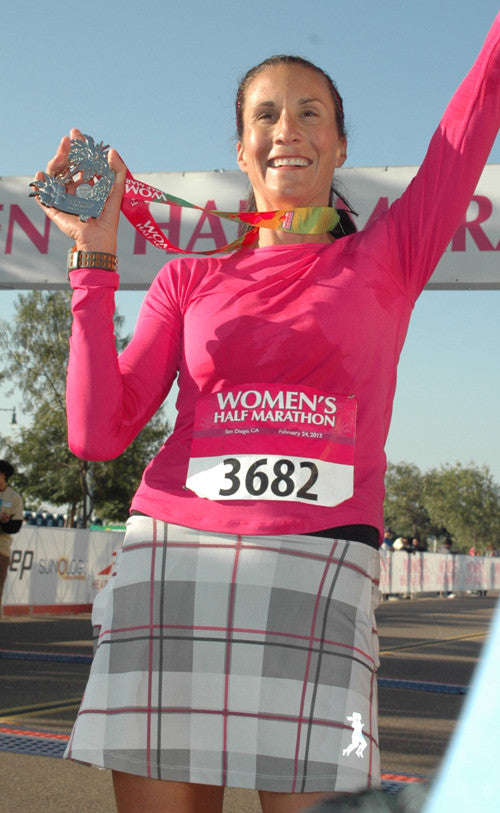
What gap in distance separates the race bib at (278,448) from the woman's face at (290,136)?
0.45m

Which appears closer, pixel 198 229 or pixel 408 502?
pixel 198 229

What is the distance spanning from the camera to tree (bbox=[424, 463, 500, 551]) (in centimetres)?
7788

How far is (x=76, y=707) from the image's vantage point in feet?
18.2

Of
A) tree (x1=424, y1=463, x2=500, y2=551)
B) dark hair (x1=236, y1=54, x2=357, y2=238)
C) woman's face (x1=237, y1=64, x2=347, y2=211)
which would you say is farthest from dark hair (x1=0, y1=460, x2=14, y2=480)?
tree (x1=424, y1=463, x2=500, y2=551)

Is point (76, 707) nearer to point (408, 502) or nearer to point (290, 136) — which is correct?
point (290, 136)

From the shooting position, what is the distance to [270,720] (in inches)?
56.4

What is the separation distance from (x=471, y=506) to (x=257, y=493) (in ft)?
263

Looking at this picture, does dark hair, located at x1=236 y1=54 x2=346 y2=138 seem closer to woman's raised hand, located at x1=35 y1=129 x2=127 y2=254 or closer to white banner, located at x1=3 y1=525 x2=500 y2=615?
woman's raised hand, located at x1=35 y1=129 x2=127 y2=254

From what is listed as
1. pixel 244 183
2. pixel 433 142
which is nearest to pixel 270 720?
pixel 433 142

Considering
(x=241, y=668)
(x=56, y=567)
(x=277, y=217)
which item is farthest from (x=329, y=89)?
(x=56, y=567)

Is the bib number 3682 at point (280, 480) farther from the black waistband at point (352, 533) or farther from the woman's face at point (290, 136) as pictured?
the woman's face at point (290, 136)

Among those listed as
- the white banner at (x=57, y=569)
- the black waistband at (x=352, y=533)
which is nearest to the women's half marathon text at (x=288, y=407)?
the black waistband at (x=352, y=533)

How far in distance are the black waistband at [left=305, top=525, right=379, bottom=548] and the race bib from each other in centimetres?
4

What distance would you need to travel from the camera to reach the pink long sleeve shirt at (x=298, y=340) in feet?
5.17
